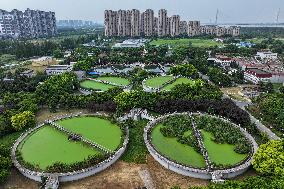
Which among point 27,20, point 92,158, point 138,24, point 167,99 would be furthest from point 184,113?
point 27,20

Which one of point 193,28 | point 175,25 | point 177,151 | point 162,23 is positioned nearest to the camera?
point 177,151

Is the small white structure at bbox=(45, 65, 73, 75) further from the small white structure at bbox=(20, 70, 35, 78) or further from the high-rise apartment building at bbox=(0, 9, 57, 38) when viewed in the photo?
the high-rise apartment building at bbox=(0, 9, 57, 38)

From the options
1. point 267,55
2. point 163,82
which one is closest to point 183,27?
point 267,55

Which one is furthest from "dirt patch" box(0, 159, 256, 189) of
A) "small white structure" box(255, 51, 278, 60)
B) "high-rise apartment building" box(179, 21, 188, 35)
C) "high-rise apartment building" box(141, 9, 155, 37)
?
"high-rise apartment building" box(179, 21, 188, 35)

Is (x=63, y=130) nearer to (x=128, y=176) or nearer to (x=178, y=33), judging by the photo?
(x=128, y=176)

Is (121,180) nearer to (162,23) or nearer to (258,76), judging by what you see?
(258,76)

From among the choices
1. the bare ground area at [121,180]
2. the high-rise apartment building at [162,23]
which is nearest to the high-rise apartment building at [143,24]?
the high-rise apartment building at [162,23]
